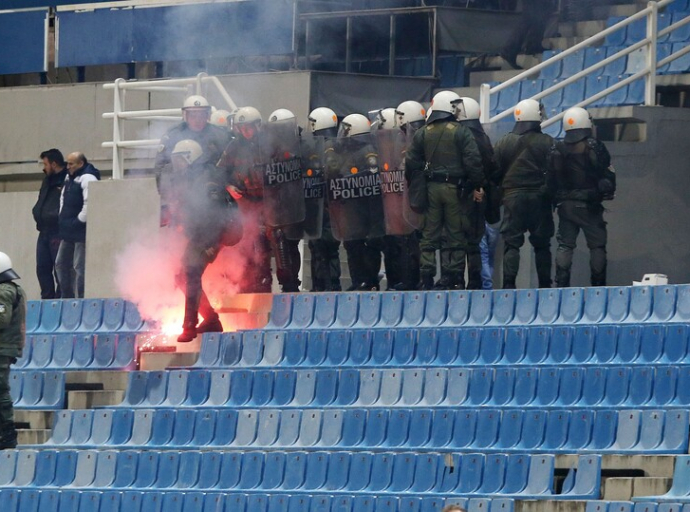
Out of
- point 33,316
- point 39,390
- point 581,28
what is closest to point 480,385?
point 39,390

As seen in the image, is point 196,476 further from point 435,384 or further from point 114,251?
point 114,251

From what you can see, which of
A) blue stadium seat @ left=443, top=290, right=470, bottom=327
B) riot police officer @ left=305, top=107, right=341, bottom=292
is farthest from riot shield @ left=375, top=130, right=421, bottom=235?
blue stadium seat @ left=443, top=290, right=470, bottom=327

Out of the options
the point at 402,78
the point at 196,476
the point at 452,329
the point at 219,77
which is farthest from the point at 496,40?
the point at 196,476

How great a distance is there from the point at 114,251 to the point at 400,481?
18.3ft

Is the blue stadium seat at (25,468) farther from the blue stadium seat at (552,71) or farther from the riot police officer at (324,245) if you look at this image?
the blue stadium seat at (552,71)

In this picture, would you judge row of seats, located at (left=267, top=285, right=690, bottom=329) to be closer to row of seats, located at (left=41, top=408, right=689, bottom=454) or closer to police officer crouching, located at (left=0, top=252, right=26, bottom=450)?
row of seats, located at (left=41, top=408, right=689, bottom=454)

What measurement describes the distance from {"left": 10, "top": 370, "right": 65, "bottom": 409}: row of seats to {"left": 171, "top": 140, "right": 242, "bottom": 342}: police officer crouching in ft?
3.44

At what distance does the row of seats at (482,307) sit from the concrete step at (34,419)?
190cm

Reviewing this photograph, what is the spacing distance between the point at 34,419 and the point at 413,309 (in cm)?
314

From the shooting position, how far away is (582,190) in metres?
16.1

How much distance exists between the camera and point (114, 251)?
18719 millimetres

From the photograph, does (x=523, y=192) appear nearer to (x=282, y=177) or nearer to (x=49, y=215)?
(x=282, y=177)

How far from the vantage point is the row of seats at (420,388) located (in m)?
14.0

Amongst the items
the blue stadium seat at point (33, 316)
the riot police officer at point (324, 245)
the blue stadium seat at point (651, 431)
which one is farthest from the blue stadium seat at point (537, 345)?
the blue stadium seat at point (33, 316)
